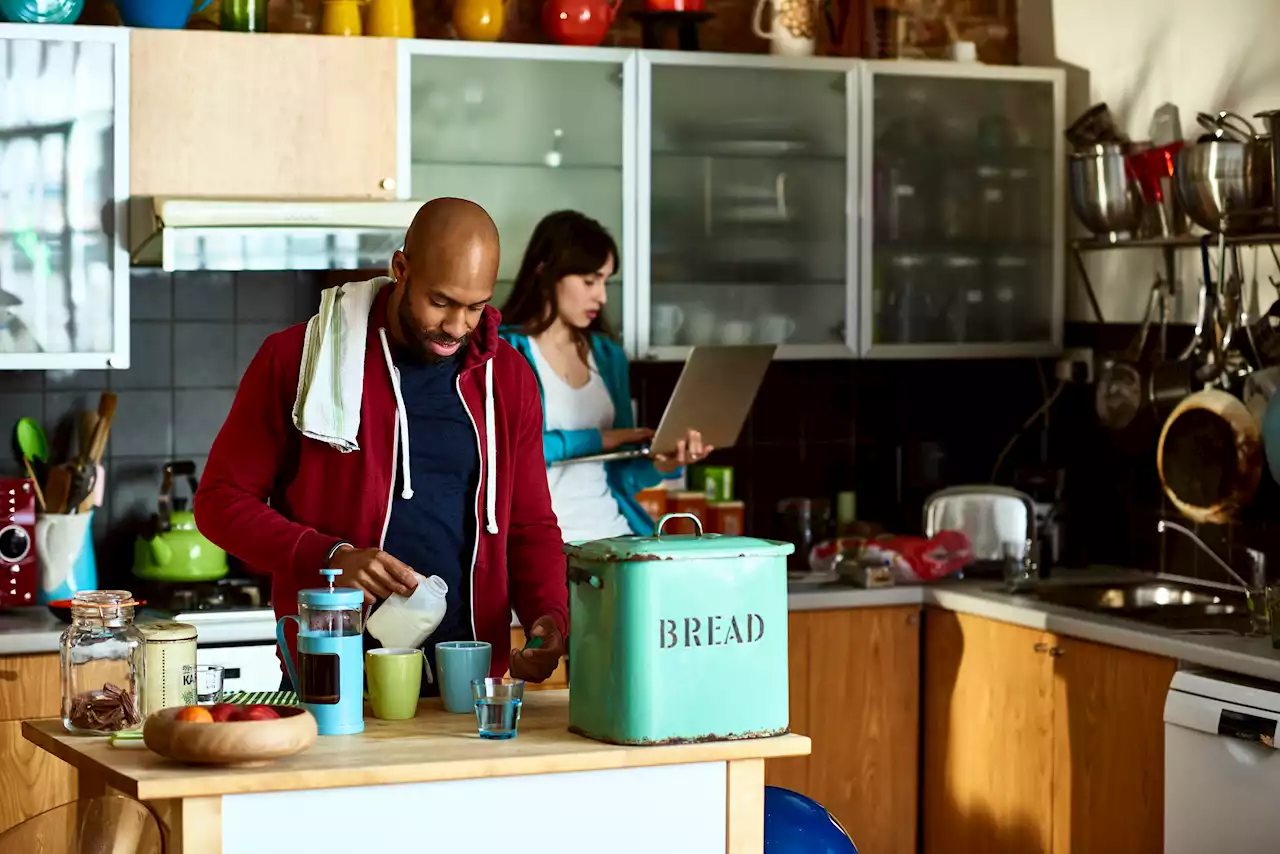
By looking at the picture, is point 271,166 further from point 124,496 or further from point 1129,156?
point 1129,156

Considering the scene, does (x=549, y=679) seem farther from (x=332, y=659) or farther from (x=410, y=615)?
(x=332, y=659)

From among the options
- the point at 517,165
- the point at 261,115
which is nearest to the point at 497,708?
the point at 261,115

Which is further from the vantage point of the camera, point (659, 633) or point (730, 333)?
point (730, 333)

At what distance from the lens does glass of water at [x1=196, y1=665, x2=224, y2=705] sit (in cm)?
236

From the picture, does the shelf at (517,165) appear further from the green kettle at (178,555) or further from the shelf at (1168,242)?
the shelf at (1168,242)

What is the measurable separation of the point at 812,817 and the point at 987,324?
6.93ft

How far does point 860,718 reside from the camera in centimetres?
432

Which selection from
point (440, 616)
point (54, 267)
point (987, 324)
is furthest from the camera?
point (987, 324)

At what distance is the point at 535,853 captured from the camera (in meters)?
2.19

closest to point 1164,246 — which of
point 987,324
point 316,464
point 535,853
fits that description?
point 987,324

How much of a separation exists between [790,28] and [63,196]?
1.80 metres

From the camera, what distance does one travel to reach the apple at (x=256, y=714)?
2.09 metres

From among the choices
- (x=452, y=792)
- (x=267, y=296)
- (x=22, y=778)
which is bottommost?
(x=22, y=778)

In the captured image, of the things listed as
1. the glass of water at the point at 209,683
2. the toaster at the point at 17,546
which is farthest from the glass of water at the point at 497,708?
the toaster at the point at 17,546
